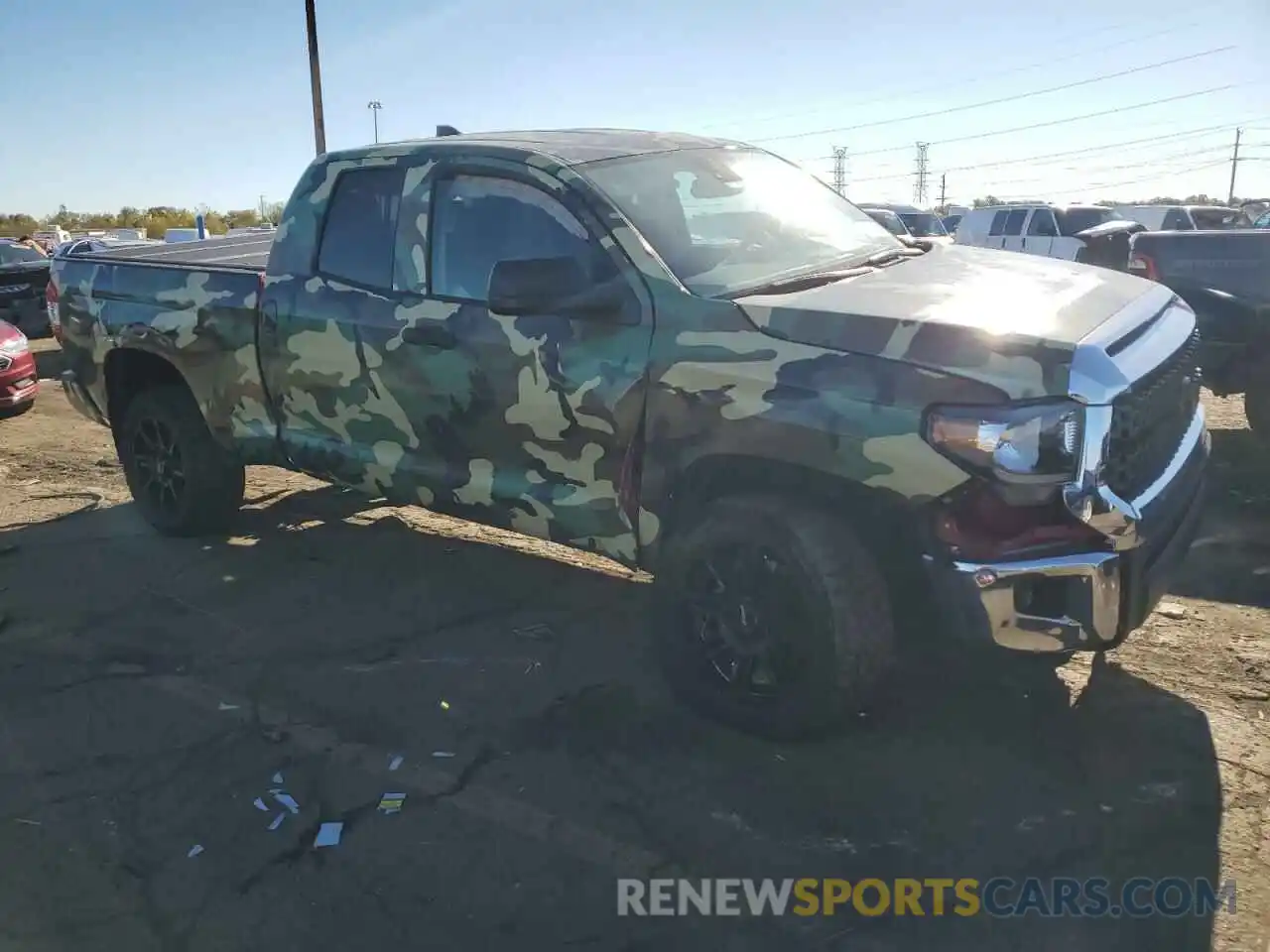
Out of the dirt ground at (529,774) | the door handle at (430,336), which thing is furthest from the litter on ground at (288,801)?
the door handle at (430,336)

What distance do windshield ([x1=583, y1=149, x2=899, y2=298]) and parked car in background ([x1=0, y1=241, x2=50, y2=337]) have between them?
11.9 metres

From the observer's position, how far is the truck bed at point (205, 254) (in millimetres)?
5477

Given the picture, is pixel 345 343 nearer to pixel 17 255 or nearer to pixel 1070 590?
pixel 1070 590

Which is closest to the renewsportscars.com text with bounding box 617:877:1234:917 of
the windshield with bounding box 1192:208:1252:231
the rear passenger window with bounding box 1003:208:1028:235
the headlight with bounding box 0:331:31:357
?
the headlight with bounding box 0:331:31:357

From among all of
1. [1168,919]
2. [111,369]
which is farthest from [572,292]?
[111,369]

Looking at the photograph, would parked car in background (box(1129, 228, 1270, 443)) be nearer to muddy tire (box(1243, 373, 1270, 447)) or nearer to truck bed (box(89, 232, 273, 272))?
muddy tire (box(1243, 373, 1270, 447))

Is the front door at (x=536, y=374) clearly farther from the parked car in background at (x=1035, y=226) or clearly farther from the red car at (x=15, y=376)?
the parked car in background at (x=1035, y=226)

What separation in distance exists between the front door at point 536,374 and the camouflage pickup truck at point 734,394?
11 mm

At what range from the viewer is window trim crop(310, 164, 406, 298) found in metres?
4.39

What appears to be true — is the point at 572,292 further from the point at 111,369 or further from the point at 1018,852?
the point at 111,369

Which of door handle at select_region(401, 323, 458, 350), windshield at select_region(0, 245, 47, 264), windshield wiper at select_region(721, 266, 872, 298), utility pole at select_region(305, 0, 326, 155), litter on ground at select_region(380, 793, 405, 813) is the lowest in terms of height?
litter on ground at select_region(380, 793, 405, 813)

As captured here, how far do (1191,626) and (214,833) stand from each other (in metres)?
3.76

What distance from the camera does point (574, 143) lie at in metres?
4.23

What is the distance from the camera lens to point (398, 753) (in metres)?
3.58
